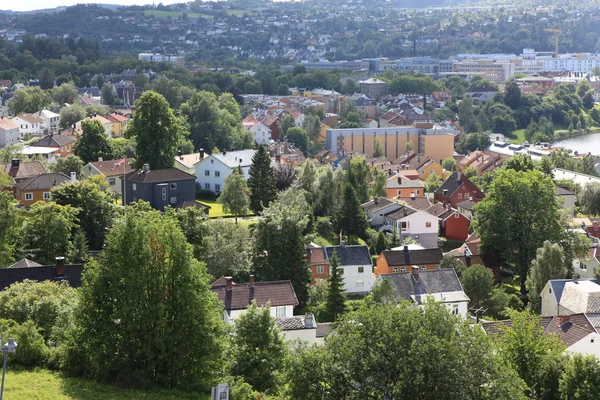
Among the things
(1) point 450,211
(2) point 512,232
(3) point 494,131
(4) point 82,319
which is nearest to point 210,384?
(4) point 82,319

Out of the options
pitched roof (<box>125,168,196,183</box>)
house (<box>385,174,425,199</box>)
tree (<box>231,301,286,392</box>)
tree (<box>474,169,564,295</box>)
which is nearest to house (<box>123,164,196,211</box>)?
pitched roof (<box>125,168,196,183</box>)

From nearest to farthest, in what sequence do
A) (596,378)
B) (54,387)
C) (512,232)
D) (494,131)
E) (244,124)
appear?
(54,387) → (596,378) → (512,232) → (244,124) → (494,131)

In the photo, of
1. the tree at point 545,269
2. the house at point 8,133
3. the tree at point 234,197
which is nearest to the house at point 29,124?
the house at point 8,133

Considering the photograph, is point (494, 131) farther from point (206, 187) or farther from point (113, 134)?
point (206, 187)

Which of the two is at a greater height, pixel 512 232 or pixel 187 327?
pixel 187 327

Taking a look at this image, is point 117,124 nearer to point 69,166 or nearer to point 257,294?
point 69,166

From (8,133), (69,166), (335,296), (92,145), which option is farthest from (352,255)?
(8,133)

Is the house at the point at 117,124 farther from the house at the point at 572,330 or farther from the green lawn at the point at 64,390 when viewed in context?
the green lawn at the point at 64,390
